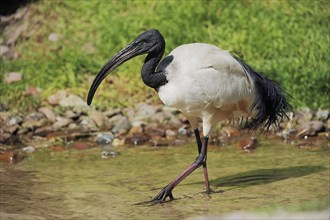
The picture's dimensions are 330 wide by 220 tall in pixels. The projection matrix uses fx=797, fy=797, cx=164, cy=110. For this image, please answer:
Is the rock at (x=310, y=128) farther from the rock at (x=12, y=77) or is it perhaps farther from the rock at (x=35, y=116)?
the rock at (x=12, y=77)

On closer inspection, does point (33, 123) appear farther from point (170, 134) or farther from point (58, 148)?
point (170, 134)

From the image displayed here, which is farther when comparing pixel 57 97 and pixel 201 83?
pixel 57 97

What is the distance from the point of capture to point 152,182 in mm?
7852

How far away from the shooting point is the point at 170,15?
1182cm

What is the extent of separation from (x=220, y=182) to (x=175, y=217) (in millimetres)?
1296

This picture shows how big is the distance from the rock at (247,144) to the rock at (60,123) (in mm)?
2295

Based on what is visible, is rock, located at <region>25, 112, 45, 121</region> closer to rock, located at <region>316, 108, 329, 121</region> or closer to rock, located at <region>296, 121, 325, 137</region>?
rock, located at <region>296, 121, 325, 137</region>

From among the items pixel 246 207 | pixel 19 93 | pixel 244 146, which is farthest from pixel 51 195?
pixel 19 93

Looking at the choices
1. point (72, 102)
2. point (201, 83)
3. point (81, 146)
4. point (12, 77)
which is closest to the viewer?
point (201, 83)

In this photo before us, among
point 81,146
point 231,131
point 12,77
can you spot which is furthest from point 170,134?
point 12,77

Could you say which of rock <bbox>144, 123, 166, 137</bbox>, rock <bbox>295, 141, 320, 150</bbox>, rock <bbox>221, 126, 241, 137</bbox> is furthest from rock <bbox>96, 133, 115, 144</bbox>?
rock <bbox>295, 141, 320, 150</bbox>

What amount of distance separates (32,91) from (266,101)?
4.15 meters

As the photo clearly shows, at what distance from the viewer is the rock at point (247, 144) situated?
908cm

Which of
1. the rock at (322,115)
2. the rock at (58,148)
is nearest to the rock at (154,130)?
the rock at (58,148)
